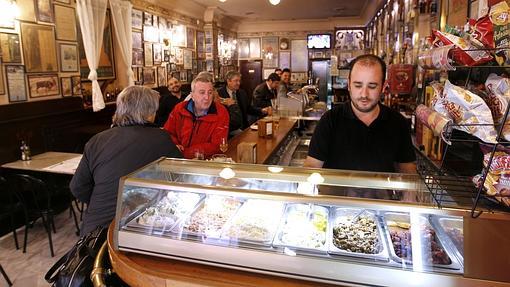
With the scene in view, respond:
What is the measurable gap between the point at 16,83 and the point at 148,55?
3433mm

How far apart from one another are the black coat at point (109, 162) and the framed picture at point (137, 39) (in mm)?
5558

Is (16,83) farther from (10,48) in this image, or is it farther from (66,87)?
(66,87)

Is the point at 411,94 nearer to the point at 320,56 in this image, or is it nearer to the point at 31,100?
the point at 31,100

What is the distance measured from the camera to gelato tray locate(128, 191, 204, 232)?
5.07ft

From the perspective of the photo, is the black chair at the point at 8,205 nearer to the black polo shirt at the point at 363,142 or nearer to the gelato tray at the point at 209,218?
the gelato tray at the point at 209,218

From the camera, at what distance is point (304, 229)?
4.75 ft

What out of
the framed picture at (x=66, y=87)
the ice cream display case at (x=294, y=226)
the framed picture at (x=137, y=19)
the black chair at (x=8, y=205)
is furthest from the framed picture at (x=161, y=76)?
the ice cream display case at (x=294, y=226)

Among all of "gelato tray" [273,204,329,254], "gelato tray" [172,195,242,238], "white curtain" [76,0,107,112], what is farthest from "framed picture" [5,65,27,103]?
"gelato tray" [273,204,329,254]

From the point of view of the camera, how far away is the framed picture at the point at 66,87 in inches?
216

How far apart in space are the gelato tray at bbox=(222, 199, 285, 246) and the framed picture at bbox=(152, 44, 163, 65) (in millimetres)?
7176

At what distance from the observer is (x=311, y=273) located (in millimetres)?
1287

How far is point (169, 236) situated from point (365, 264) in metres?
0.76

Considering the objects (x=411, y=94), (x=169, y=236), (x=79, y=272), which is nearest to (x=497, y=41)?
(x=169, y=236)

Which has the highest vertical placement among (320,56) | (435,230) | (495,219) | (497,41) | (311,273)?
(320,56)
